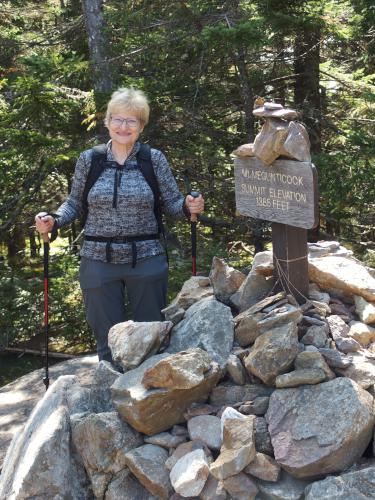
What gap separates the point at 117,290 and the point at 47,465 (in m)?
1.48

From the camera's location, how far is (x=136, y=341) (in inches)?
169

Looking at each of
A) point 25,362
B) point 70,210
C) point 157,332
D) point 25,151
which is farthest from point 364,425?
point 25,362

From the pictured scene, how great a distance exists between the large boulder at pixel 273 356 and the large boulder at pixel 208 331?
29cm

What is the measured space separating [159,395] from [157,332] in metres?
0.61

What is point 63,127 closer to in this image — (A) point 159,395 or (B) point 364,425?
(A) point 159,395

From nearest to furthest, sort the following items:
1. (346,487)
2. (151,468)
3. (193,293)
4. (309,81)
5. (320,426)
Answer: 1. (346,487)
2. (320,426)
3. (151,468)
4. (193,293)
5. (309,81)

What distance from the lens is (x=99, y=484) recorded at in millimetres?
3865

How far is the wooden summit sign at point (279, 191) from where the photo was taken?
4.16m

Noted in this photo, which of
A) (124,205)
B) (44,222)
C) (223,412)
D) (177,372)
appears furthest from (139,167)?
(223,412)

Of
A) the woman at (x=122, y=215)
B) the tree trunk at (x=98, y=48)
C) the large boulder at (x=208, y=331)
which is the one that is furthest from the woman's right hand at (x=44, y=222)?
the tree trunk at (x=98, y=48)

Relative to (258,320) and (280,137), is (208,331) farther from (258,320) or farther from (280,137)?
(280,137)

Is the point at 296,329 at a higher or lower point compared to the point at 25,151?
lower

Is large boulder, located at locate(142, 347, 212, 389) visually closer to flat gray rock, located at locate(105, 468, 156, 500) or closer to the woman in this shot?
flat gray rock, located at locate(105, 468, 156, 500)

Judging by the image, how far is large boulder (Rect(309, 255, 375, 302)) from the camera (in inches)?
184
